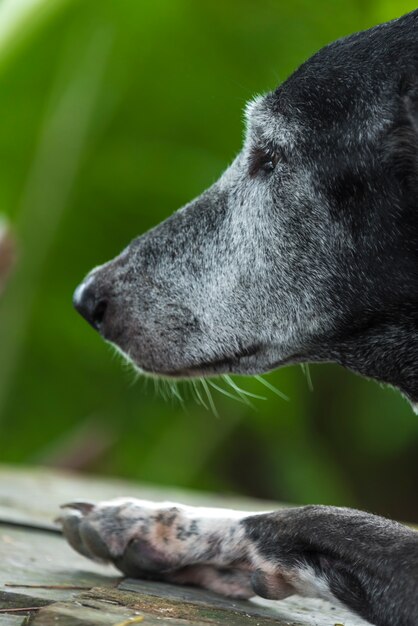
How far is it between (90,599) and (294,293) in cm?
87

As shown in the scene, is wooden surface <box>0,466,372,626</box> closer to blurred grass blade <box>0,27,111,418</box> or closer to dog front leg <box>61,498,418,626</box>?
dog front leg <box>61,498,418,626</box>

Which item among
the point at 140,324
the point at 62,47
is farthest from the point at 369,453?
the point at 140,324

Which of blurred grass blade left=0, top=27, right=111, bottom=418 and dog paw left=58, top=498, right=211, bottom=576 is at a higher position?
blurred grass blade left=0, top=27, right=111, bottom=418

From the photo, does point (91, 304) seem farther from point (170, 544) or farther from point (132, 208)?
point (132, 208)

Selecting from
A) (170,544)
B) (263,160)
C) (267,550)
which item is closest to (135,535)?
(170,544)

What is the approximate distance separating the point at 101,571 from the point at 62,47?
3.91 metres

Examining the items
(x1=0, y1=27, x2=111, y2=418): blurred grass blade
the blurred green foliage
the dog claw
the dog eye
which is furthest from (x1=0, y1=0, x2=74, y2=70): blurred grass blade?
the dog claw

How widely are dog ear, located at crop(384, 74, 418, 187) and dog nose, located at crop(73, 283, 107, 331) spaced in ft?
2.75

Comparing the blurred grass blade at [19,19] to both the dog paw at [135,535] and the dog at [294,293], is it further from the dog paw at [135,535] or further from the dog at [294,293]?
the dog paw at [135,535]

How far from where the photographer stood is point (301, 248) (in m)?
2.61

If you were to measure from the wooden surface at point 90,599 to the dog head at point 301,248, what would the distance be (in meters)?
0.55

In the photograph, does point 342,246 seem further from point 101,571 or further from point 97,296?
point 101,571

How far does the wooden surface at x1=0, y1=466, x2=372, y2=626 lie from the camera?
2.03 m

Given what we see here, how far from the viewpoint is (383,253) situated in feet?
8.13
